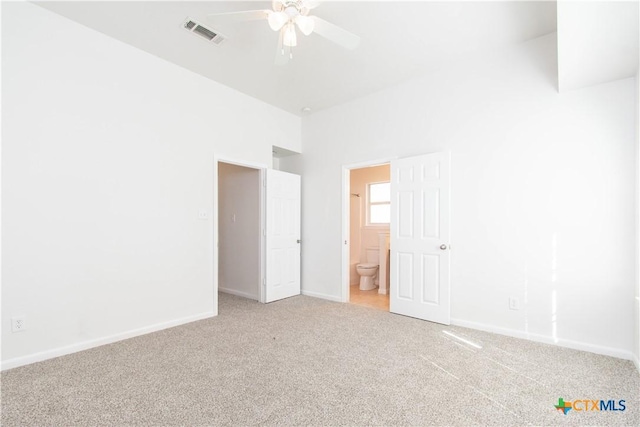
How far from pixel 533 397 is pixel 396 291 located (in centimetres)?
191

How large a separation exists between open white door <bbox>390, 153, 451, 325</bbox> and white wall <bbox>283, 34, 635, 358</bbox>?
0.13 meters

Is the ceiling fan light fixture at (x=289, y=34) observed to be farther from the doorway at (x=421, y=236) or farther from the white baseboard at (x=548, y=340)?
the white baseboard at (x=548, y=340)

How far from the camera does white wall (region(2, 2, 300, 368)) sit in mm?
2451

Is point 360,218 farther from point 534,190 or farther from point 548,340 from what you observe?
point 548,340

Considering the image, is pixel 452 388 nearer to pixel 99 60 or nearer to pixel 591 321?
pixel 591 321

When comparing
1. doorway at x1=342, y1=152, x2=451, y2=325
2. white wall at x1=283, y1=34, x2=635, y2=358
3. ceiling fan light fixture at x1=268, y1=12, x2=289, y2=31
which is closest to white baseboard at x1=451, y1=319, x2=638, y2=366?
white wall at x1=283, y1=34, x2=635, y2=358

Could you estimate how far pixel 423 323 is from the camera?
11.3 ft

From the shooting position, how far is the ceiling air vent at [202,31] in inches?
108

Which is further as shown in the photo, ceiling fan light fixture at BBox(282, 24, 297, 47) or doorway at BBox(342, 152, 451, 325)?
doorway at BBox(342, 152, 451, 325)

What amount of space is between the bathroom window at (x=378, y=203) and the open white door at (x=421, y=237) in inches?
76.9

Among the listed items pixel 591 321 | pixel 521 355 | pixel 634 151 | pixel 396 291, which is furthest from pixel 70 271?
pixel 634 151

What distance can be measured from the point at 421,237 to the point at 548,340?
4.94ft

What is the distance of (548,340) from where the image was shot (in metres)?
2.85

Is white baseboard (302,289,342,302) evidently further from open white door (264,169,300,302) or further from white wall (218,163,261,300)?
white wall (218,163,261,300)
